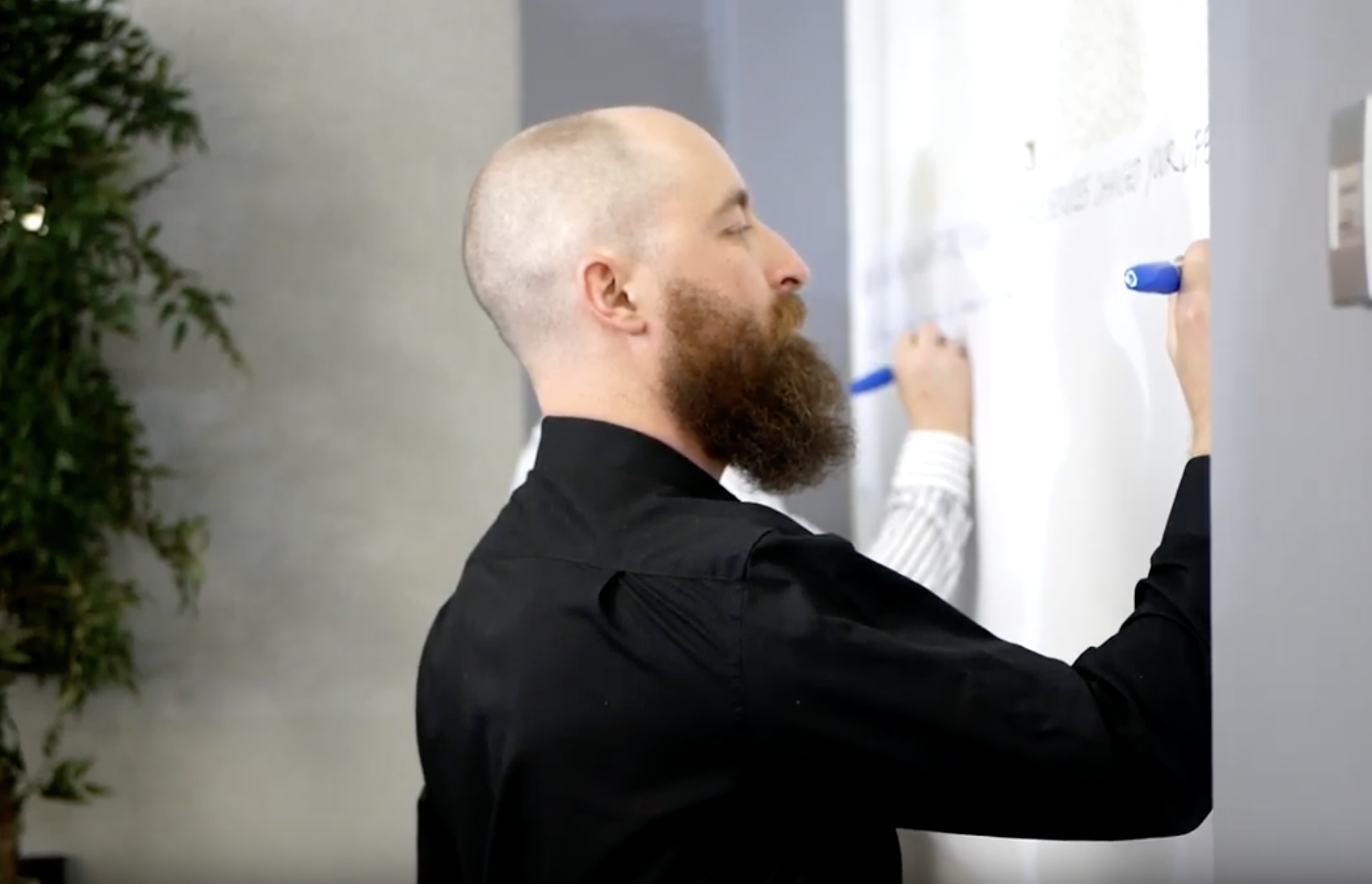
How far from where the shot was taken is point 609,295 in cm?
120

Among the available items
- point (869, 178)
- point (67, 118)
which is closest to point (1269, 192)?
point (869, 178)

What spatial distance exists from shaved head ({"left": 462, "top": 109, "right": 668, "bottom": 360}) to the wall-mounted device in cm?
62

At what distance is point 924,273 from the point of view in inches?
65.2

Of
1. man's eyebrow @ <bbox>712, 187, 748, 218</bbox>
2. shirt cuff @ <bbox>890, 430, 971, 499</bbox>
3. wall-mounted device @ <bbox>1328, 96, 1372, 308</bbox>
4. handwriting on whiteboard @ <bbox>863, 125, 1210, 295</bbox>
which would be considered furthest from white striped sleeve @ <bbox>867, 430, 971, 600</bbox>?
wall-mounted device @ <bbox>1328, 96, 1372, 308</bbox>

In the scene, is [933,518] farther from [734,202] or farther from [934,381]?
[734,202]

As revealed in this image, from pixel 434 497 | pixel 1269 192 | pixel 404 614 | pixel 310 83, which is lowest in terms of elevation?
pixel 404 614

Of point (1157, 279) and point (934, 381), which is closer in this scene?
point (1157, 279)

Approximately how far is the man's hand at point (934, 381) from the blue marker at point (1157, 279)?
17.8 inches

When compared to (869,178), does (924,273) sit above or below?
below

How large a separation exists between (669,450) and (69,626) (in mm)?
1112

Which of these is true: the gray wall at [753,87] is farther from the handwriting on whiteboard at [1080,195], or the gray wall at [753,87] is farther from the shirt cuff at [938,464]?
the shirt cuff at [938,464]

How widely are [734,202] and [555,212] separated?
0.52 feet

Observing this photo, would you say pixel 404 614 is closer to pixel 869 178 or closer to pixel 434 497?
pixel 434 497

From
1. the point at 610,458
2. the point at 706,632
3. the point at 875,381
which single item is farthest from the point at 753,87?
the point at 706,632
